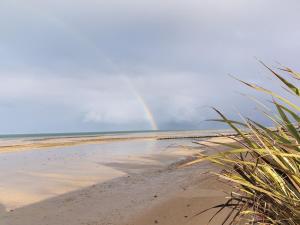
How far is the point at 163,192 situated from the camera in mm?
11258

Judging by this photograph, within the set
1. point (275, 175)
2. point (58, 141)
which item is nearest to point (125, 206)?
point (275, 175)

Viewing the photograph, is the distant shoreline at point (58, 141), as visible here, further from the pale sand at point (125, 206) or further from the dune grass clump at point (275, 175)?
the dune grass clump at point (275, 175)

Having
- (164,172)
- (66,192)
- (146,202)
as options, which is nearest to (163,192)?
(146,202)

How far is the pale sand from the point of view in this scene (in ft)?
26.3

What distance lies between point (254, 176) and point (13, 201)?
9.79 meters

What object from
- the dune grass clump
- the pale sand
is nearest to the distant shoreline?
the pale sand

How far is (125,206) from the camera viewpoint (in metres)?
9.47

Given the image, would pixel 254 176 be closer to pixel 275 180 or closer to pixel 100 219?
pixel 275 180

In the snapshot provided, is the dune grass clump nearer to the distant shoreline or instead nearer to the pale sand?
the pale sand

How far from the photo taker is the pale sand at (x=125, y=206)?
801 cm

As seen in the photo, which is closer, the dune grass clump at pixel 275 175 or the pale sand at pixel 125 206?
the dune grass clump at pixel 275 175

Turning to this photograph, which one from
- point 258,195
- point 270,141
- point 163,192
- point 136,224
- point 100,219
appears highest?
point 163,192

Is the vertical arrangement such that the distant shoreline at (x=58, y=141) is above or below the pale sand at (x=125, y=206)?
above

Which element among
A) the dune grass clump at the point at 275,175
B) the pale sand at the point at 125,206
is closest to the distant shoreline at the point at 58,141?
the pale sand at the point at 125,206
